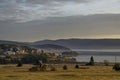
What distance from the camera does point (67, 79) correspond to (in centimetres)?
5512

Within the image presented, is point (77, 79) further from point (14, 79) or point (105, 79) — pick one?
point (14, 79)

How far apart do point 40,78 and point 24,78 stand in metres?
2.74

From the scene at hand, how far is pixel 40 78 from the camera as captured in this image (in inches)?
2228

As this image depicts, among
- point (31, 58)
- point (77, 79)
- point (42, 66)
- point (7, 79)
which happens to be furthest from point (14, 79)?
point (31, 58)

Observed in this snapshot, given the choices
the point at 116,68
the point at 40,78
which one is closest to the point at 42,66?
the point at 116,68

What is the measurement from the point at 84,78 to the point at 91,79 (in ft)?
6.54

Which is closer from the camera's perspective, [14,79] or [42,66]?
[14,79]

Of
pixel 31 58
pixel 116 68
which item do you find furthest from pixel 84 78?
pixel 31 58

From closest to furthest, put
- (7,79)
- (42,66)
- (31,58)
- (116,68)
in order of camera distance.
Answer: (7,79)
(116,68)
(42,66)
(31,58)

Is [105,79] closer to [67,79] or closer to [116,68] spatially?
[67,79]

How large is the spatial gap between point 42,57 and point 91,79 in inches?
4826

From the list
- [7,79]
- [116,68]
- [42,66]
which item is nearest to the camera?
[7,79]

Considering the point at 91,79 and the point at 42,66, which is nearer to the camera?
the point at 91,79

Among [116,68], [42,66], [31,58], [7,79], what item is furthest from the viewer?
[31,58]
